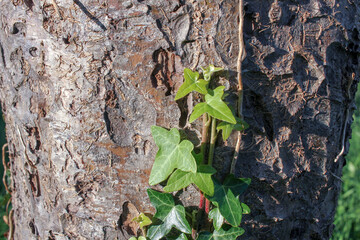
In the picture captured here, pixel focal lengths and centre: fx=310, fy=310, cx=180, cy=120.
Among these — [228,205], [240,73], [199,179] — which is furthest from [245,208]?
[240,73]

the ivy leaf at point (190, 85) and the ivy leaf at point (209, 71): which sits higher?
the ivy leaf at point (209, 71)

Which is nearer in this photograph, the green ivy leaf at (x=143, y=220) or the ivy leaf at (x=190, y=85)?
the ivy leaf at (x=190, y=85)

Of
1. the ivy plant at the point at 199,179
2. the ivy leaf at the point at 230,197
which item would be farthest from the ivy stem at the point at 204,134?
the ivy leaf at the point at 230,197

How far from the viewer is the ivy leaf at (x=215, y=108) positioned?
2.75 ft

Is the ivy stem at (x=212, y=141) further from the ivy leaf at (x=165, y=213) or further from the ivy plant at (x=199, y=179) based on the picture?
the ivy leaf at (x=165, y=213)

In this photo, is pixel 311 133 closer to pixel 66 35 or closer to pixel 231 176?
pixel 231 176

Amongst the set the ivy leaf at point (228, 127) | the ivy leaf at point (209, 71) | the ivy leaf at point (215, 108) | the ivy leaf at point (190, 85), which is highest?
the ivy leaf at point (209, 71)

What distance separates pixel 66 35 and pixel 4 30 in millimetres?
358

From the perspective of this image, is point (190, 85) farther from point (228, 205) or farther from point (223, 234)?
point (223, 234)

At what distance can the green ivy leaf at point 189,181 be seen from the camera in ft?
2.92

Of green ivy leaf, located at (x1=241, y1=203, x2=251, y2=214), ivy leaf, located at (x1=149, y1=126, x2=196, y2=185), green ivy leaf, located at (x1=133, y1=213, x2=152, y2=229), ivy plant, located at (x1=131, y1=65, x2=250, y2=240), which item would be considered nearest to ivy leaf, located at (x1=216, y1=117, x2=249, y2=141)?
ivy plant, located at (x1=131, y1=65, x2=250, y2=240)

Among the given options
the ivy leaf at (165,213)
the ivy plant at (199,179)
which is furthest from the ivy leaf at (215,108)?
the ivy leaf at (165,213)

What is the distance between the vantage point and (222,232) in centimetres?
97

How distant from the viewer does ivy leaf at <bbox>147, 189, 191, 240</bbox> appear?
95cm
